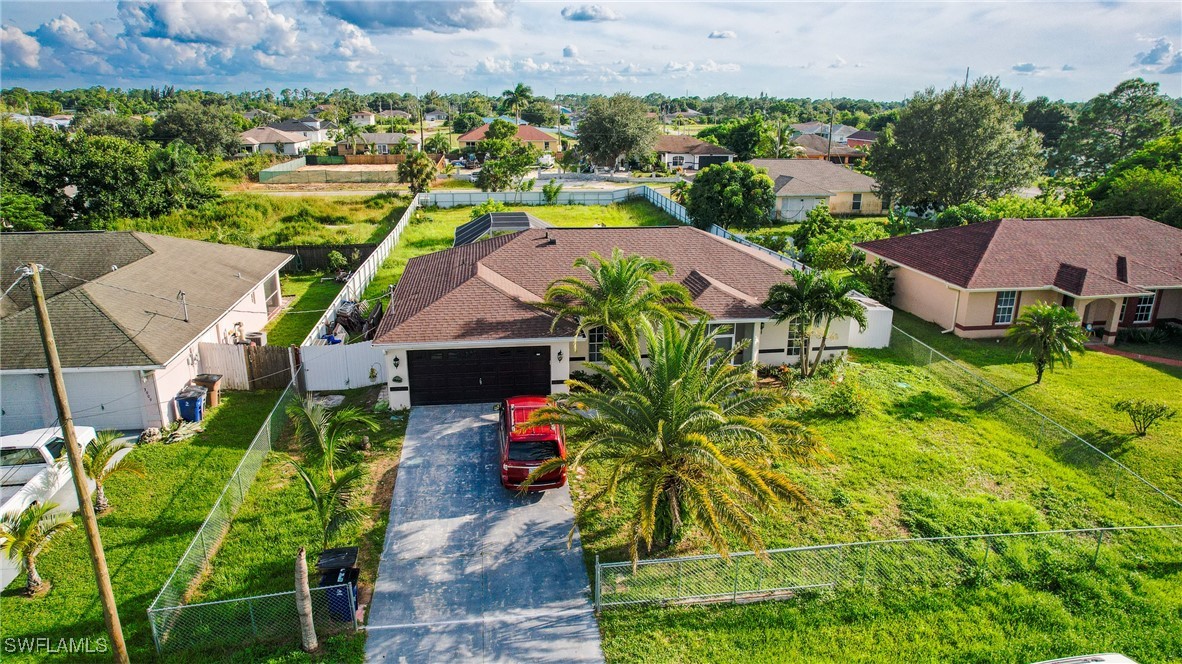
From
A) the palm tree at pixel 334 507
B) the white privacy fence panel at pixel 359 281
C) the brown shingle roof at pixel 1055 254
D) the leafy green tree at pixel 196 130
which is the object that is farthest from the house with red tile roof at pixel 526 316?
the leafy green tree at pixel 196 130

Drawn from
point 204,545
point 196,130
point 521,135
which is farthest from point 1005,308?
point 196,130

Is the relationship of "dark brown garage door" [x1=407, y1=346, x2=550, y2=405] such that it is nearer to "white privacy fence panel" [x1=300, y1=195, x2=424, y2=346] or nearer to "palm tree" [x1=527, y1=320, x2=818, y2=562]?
"white privacy fence panel" [x1=300, y1=195, x2=424, y2=346]

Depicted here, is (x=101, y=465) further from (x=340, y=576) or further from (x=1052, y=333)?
(x=1052, y=333)

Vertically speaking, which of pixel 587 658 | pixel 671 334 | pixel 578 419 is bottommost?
pixel 587 658

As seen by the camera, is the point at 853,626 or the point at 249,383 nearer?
the point at 853,626

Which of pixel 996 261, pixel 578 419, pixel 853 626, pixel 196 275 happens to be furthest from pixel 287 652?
pixel 996 261

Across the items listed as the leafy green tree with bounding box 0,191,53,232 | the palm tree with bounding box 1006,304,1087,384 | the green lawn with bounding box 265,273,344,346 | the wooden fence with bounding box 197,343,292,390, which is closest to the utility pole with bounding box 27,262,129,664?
the wooden fence with bounding box 197,343,292,390

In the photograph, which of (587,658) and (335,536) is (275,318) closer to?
(335,536)
